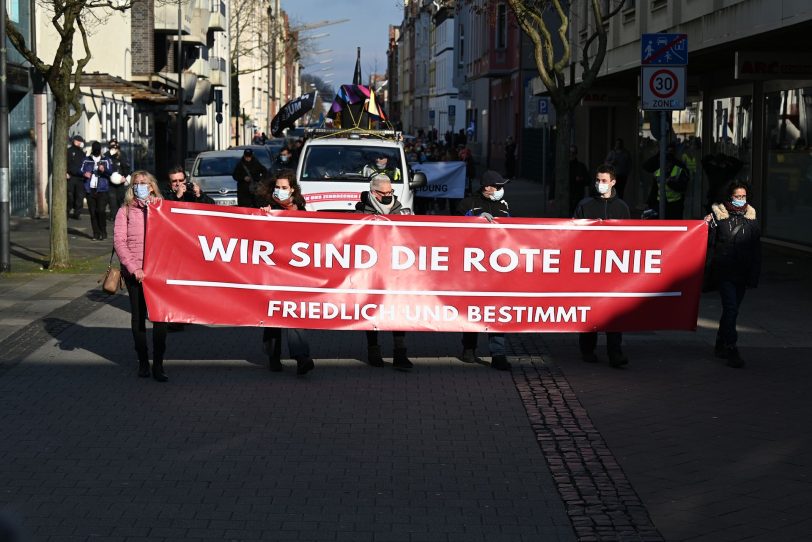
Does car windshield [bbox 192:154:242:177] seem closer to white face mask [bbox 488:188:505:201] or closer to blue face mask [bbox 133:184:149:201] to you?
white face mask [bbox 488:188:505:201]

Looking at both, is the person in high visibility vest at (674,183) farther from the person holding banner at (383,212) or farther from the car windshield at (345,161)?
the person holding banner at (383,212)

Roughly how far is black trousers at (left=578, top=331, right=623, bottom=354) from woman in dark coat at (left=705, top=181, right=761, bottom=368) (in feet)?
3.10

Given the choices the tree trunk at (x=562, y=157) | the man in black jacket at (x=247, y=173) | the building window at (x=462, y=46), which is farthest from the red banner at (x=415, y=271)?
the building window at (x=462, y=46)

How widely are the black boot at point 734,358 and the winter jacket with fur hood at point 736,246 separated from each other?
572 mm

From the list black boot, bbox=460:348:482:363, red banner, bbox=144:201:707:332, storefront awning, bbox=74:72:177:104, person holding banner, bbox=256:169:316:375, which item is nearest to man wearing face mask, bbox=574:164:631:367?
red banner, bbox=144:201:707:332

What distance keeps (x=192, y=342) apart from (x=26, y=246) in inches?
437

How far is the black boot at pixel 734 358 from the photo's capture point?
1143 centimetres

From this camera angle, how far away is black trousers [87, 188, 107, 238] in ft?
83.0

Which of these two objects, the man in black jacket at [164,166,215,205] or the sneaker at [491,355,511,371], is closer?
the sneaker at [491,355,511,371]

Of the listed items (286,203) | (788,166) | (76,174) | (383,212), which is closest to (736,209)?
(383,212)

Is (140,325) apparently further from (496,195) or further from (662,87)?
(662,87)

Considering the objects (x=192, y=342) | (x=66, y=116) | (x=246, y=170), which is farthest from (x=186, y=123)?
(x=192, y=342)

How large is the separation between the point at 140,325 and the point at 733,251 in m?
5.02

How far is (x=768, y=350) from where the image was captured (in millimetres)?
12422
